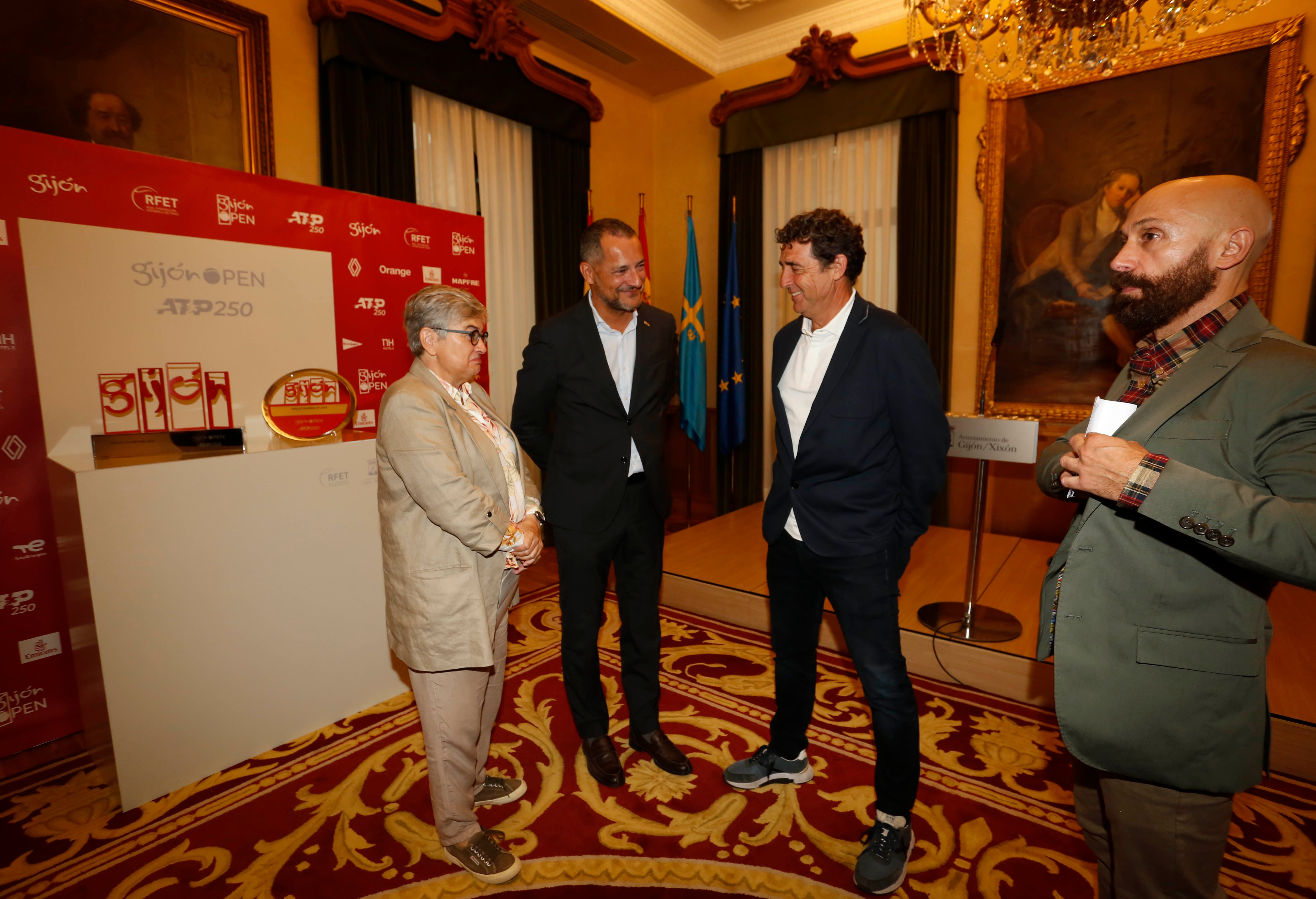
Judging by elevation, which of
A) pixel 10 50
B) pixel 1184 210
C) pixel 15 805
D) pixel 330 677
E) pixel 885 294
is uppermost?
pixel 10 50

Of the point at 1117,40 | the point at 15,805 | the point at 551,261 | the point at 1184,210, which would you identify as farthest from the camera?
the point at 551,261

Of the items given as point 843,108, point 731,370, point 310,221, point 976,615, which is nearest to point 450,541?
point 310,221

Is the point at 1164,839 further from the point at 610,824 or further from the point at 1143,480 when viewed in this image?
the point at 610,824

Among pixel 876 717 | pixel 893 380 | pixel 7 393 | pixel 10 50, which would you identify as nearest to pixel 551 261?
pixel 10 50

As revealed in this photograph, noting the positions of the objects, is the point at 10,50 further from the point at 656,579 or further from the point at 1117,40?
the point at 1117,40

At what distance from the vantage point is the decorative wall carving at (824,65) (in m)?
4.77

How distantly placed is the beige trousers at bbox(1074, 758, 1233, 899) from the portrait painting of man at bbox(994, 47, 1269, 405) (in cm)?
317

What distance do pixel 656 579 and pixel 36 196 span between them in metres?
2.69

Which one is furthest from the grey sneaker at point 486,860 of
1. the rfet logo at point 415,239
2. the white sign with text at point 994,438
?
the rfet logo at point 415,239

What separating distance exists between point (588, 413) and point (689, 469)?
3301mm

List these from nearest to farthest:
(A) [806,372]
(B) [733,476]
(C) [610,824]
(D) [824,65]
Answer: (A) [806,372] < (C) [610,824] < (D) [824,65] < (B) [733,476]

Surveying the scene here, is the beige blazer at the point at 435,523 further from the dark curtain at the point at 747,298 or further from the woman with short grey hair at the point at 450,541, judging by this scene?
the dark curtain at the point at 747,298

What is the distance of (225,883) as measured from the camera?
72.4 inches

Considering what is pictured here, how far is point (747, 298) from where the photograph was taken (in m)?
5.80
